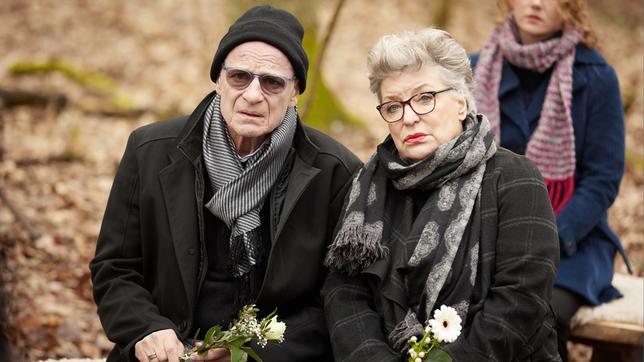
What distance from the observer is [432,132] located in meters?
3.12

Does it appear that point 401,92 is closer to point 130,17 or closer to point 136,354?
point 136,354

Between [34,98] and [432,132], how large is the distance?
6.90 m

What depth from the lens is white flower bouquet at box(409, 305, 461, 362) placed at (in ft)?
8.56

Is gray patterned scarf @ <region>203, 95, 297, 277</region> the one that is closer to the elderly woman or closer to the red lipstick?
the elderly woman

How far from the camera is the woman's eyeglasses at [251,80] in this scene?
321cm

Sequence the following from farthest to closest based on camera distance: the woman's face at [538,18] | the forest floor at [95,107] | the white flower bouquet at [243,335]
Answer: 1. the forest floor at [95,107]
2. the woman's face at [538,18]
3. the white flower bouquet at [243,335]

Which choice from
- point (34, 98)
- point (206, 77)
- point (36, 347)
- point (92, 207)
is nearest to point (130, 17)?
point (206, 77)

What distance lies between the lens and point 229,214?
10.8 feet

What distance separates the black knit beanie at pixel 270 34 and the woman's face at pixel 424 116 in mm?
418

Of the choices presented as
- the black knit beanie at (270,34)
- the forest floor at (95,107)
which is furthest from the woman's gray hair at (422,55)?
the forest floor at (95,107)

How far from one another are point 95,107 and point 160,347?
260 inches

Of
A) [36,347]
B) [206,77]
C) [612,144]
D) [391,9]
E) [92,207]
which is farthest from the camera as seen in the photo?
[391,9]

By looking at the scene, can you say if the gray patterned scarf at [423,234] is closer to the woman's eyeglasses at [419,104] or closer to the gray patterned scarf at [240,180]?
the woman's eyeglasses at [419,104]

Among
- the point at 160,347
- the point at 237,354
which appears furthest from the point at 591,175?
the point at 160,347
